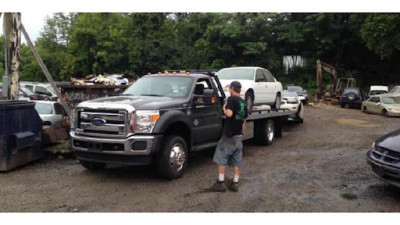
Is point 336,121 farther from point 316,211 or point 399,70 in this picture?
point 399,70

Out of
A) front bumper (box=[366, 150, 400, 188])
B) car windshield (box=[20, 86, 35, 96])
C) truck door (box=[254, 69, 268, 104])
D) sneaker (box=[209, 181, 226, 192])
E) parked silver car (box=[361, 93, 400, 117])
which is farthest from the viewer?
parked silver car (box=[361, 93, 400, 117])

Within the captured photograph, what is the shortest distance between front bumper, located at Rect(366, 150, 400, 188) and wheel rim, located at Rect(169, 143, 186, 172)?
3.26m

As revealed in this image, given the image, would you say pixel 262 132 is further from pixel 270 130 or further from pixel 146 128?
pixel 146 128

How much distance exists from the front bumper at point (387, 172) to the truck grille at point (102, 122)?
4.06 meters

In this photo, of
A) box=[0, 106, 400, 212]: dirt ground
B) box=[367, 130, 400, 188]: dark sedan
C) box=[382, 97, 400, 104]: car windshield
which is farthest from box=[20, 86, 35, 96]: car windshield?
box=[382, 97, 400, 104]: car windshield

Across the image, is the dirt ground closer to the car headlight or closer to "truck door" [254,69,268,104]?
the car headlight

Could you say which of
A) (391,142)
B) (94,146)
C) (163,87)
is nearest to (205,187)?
(94,146)

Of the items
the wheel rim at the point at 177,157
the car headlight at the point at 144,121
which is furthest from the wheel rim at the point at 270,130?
the car headlight at the point at 144,121

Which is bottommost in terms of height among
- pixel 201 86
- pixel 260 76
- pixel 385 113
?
pixel 385 113

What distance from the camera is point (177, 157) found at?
7.28 m

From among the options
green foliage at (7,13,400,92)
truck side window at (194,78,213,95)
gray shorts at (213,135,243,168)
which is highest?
green foliage at (7,13,400,92)

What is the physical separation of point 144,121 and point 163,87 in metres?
1.52

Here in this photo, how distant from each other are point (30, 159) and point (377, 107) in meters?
19.6

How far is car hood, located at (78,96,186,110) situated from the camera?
6918 mm
